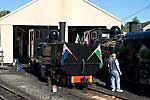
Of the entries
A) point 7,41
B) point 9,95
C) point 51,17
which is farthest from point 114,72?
point 7,41

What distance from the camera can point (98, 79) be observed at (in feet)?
69.1

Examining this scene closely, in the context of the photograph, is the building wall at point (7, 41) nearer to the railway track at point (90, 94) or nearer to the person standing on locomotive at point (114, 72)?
the railway track at point (90, 94)

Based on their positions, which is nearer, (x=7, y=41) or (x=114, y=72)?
(x=114, y=72)

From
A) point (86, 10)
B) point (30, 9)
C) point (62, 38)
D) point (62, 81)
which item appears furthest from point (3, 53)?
point (62, 81)

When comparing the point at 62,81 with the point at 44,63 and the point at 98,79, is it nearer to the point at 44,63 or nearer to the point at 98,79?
the point at 44,63

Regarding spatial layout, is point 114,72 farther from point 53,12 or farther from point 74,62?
point 53,12

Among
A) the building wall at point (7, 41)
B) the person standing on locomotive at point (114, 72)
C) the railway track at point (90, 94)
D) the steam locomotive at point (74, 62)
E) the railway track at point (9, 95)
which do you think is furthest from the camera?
the building wall at point (7, 41)

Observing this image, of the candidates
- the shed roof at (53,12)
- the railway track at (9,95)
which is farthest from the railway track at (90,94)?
the shed roof at (53,12)

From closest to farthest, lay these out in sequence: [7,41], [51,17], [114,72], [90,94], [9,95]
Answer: [9,95]
[90,94]
[114,72]
[7,41]
[51,17]

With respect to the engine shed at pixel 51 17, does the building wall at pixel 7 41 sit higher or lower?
lower

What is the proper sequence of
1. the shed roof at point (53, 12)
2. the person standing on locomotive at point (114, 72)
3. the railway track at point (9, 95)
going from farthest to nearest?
the shed roof at point (53, 12) → the person standing on locomotive at point (114, 72) → the railway track at point (9, 95)

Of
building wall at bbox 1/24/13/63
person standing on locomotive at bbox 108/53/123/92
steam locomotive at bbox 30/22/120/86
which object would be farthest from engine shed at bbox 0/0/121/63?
person standing on locomotive at bbox 108/53/123/92

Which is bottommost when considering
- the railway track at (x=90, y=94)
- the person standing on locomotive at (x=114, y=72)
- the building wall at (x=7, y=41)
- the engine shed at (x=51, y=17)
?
the railway track at (x=90, y=94)

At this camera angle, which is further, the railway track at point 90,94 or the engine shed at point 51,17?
the engine shed at point 51,17
